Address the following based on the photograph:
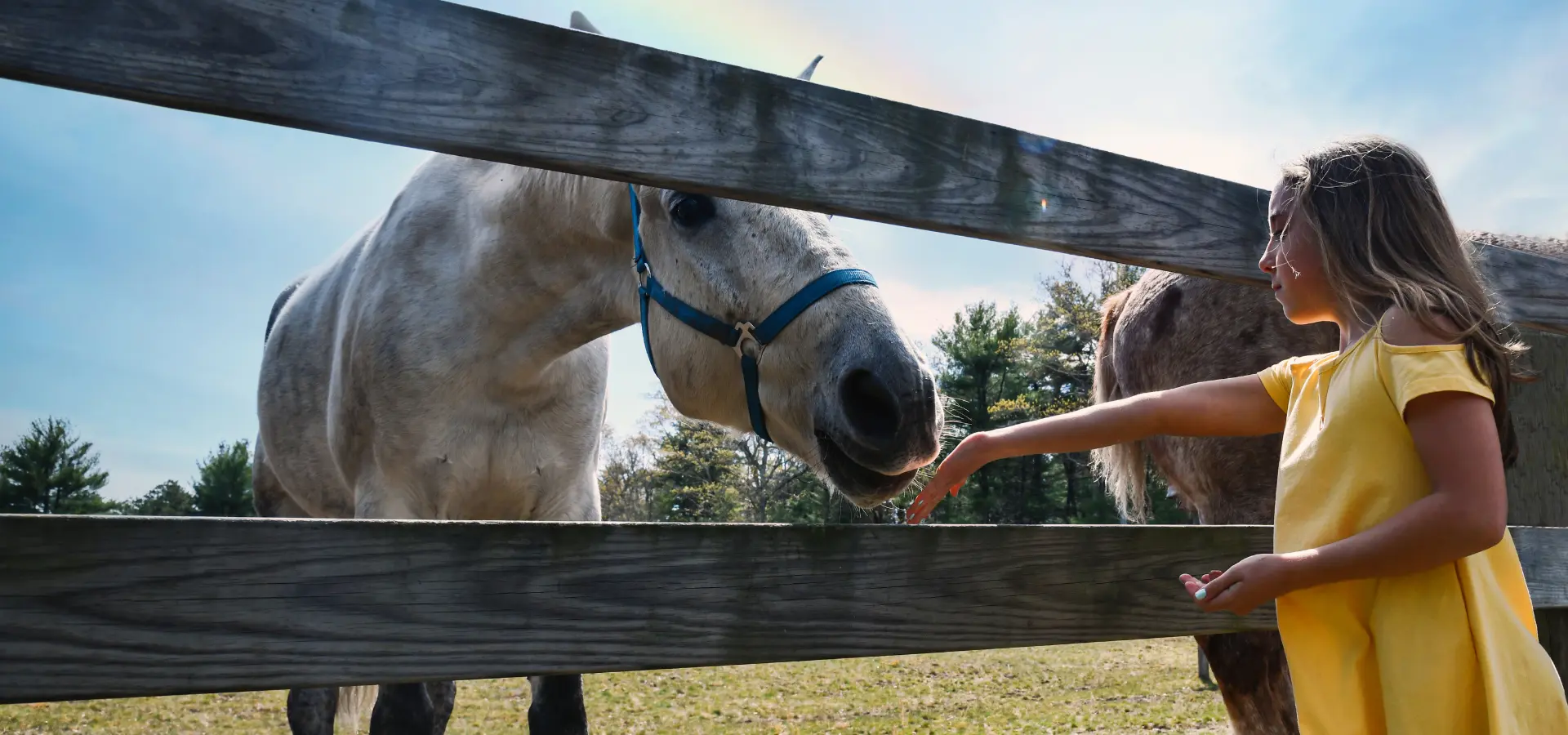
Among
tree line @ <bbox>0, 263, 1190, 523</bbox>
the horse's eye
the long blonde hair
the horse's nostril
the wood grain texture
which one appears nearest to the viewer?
the long blonde hair

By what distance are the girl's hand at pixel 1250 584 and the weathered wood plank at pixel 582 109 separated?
0.75m

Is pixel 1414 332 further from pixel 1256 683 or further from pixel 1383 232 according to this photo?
pixel 1256 683

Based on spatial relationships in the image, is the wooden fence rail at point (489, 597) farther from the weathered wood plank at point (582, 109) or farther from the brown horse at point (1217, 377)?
the brown horse at point (1217, 377)

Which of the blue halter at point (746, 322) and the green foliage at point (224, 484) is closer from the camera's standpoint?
the blue halter at point (746, 322)

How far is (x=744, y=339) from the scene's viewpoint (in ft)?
7.32

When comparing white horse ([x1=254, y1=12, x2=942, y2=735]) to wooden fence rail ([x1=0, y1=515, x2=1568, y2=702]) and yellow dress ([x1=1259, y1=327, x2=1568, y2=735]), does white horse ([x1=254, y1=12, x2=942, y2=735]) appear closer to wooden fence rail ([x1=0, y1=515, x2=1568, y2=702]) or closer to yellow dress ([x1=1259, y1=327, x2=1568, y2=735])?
wooden fence rail ([x1=0, y1=515, x2=1568, y2=702])

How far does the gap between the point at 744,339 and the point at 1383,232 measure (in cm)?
129

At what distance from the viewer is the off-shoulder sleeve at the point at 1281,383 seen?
1729 millimetres

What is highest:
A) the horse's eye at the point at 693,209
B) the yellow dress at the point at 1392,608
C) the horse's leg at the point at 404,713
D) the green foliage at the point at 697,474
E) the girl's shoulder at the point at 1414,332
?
the green foliage at the point at 697,474

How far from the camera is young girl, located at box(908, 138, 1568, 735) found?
130cm

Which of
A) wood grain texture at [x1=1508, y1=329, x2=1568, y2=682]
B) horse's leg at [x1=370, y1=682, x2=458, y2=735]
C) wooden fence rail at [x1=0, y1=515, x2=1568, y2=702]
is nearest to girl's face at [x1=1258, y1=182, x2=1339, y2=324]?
wooden fence rail at [x1=0, y1=515, x2=1568, y2=702]

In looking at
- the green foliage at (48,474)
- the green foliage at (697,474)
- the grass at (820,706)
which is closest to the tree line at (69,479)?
the green foliage at (48,474)

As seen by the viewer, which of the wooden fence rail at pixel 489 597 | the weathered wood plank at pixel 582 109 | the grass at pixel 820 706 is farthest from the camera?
the grass at pixel 820 706

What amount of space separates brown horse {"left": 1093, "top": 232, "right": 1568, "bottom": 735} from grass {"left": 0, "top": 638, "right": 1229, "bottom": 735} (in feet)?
4.92
